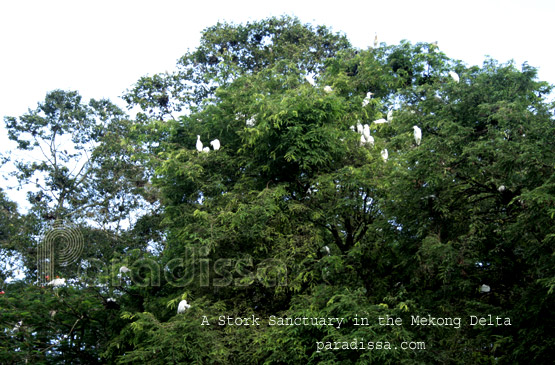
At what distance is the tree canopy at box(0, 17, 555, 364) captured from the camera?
207 inches

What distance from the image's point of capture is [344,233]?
781cm

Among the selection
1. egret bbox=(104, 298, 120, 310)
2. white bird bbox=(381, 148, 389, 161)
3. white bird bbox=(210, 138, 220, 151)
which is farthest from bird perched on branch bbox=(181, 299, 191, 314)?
white bird bbox=(381, 148, 389, 161)

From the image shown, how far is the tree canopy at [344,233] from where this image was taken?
5262 mm

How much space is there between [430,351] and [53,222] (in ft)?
34.5

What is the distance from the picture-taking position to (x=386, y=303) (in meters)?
5.92

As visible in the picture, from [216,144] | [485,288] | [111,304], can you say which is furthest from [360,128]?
[111,304]

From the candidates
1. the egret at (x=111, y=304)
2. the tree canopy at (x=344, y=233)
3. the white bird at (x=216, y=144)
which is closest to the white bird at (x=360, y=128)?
the tree canopy at (x=344, y=233)

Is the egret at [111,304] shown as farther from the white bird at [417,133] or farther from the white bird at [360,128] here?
the white bird at [417,133]

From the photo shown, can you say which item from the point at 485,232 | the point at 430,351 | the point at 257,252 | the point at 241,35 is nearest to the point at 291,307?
the point at 257,252

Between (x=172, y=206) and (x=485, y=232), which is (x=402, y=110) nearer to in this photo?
(x=485, y=232)

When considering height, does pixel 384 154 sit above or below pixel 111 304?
above

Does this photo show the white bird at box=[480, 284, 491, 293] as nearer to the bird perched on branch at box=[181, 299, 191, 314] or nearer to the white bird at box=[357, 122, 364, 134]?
the white bird at box=[357, 122, 364, 134]

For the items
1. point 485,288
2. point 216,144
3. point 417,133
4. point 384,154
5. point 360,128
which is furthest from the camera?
point 216,144

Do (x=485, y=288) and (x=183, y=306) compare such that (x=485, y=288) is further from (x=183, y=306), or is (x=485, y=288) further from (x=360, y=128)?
(x=183, y=306)
